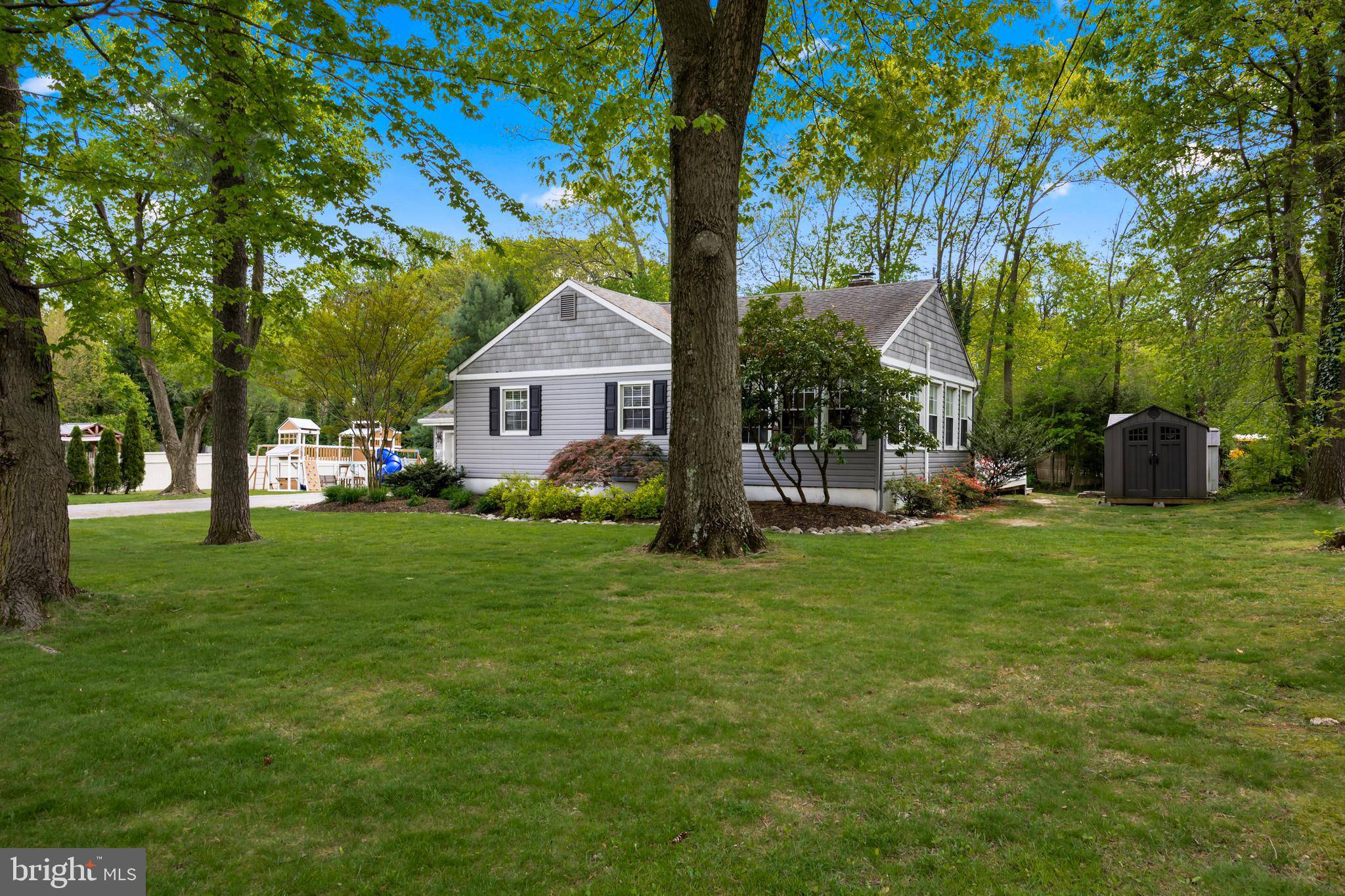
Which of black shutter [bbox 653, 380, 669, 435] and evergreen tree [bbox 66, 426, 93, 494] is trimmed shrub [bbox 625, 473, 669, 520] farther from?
evergreen tree [bbox 66, 426, 93, 494]

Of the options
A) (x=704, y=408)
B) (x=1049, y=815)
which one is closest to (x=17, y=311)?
(x=704, y=408)

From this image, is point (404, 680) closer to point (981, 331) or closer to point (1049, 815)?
point (1049, 815)

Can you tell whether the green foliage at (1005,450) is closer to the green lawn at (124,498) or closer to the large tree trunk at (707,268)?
the large tree trunk at (707,268)

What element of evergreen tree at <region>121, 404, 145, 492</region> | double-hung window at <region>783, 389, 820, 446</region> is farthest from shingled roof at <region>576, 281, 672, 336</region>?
evergreen tree at <region>121, 404, 145, 492</region>

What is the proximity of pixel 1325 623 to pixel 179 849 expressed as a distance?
275 inches

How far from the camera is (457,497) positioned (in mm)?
16250

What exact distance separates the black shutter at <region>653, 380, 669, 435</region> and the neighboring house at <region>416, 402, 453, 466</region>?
706cm

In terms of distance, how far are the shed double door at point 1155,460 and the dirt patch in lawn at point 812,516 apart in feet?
21.9

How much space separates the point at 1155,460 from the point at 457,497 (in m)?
15.3

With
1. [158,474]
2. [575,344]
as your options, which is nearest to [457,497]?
[575,344]

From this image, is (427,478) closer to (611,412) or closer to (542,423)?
(542,423)

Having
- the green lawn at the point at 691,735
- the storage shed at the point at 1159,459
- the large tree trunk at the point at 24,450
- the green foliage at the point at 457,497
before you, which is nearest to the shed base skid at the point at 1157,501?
the storage shed at the point at 1159,459

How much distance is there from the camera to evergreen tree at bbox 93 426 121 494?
2128 cm

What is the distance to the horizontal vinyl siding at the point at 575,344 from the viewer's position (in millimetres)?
16047
